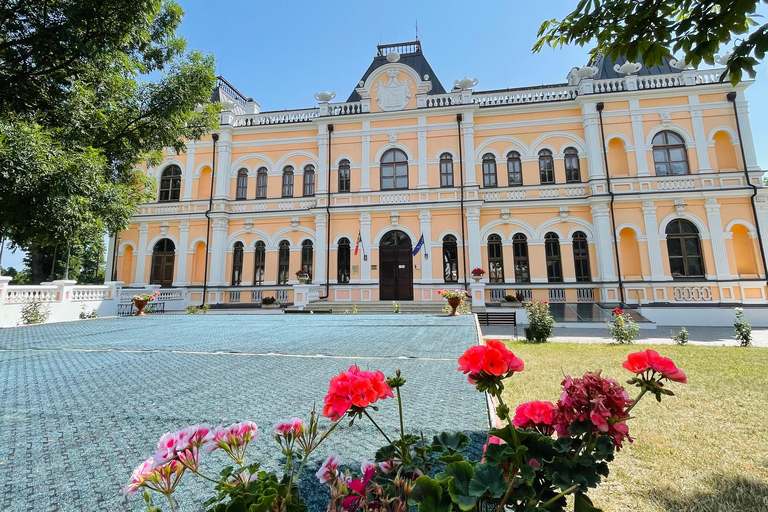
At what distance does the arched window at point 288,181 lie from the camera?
17.0 meters

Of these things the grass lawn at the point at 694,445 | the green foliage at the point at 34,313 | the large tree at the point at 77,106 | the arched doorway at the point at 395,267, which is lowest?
the grass lawn at the point at 694,445

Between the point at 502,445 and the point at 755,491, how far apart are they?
2477 mm

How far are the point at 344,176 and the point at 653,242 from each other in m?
13.9

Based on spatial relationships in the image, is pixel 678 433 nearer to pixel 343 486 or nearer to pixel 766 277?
Result: pixel 343 486

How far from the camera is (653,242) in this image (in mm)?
13578

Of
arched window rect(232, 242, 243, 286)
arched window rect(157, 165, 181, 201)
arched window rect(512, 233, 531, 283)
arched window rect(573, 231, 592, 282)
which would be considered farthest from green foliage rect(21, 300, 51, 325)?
arched window rect(573, 231, 592, 282)

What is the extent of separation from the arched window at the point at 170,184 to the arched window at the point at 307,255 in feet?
24.4

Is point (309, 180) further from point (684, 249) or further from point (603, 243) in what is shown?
point (684, 249)

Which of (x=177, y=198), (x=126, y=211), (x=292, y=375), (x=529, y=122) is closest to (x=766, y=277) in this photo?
(x=529, y=122)

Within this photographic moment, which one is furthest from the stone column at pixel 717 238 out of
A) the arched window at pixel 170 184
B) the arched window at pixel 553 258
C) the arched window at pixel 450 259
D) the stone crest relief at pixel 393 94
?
the arched window at pixel 170 184

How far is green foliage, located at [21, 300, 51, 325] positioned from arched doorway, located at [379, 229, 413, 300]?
10917 mm

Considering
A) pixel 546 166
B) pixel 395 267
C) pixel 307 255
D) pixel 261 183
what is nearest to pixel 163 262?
pixel 261 183

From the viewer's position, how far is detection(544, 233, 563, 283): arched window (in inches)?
562

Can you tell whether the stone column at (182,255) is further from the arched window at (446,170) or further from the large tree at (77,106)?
the arched window at (446,170)
